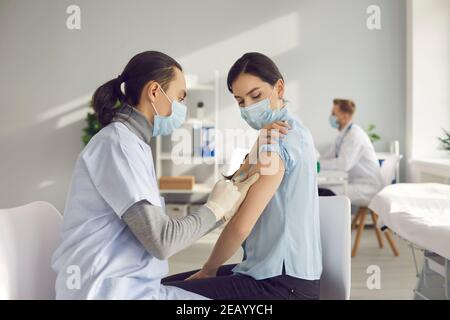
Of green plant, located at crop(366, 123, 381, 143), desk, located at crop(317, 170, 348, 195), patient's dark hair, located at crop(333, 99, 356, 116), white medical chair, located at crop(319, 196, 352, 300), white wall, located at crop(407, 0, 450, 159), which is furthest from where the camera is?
green plant, located at crop(366, 123, 381, 143)

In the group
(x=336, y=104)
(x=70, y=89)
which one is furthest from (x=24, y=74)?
(x=336, y=104)

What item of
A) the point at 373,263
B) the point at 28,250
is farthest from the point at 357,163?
the point at 28,250

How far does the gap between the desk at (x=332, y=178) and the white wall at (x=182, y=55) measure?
4.14ft

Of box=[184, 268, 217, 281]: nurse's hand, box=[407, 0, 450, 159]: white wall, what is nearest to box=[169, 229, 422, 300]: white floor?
box=[407, 0, 450, 159]: white wall

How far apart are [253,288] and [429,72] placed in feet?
13.4

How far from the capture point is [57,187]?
518 cm

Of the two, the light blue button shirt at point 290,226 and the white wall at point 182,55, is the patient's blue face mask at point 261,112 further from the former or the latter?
the white wall at point 182,55

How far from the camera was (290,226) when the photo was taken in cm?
121

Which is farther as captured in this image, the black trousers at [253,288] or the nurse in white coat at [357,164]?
the nurse in white coat at [357,164]

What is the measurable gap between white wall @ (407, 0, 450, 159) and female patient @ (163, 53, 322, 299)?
380 cm

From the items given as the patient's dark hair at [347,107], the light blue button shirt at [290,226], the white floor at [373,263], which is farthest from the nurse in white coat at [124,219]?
the patient's dark hair at [347,107]

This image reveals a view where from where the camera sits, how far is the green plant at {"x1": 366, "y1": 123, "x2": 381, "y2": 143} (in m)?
4.84

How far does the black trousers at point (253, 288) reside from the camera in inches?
46.4

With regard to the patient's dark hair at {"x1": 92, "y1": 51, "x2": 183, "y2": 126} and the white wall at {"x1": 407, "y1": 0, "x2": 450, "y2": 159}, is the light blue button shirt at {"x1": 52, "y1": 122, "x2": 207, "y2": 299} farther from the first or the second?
the white wall at {"x1": 407, "y1": 0, "x2": 450, "y2": 159}
